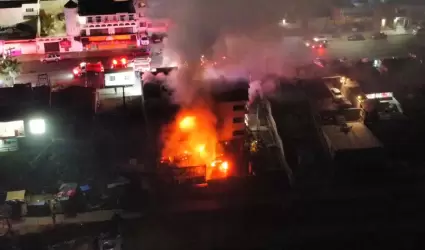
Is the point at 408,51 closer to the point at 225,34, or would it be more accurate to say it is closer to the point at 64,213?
the point at 225,34

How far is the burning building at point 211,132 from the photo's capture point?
1021 inches

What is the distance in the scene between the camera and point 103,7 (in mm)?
33062

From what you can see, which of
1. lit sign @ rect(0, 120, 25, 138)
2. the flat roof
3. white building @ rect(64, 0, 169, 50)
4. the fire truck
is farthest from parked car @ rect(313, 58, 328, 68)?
lit sign @ rect(0, 120, 25, 138)

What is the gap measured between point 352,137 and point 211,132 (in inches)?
278

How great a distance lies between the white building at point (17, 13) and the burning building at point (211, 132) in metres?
14.0

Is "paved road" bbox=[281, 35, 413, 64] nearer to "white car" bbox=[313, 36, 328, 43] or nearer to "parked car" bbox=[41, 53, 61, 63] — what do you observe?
"white car" bbox=[313, 36, 328, 43]

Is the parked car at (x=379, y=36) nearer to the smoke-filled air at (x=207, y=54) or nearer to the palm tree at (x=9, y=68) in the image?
the smoke-filled air at (x=207, y=54)

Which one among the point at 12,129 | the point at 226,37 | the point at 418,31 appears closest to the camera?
the point at 12,129

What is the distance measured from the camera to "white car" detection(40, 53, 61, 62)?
31.5 meters

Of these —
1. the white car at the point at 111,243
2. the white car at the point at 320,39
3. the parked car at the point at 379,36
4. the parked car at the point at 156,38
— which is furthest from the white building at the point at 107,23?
the parked car at the point at 379,36

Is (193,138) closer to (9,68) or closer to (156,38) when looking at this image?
(156,38)

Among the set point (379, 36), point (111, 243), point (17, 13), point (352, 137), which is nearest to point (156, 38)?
point (17, 13)

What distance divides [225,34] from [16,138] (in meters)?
16.8

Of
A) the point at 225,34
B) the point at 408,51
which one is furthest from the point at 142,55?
the point at 408,51
